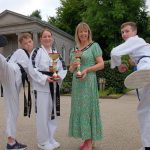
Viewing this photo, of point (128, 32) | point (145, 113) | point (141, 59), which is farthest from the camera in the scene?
point (128, 32)

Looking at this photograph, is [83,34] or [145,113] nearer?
[145,113]

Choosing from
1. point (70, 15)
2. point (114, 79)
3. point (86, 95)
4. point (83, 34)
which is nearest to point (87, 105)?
point (86, 95)

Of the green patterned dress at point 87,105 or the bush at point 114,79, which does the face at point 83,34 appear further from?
the bush at point 114,79

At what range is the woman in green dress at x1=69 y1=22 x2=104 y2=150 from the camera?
6262 mm

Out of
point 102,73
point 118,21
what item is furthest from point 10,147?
point 118,21

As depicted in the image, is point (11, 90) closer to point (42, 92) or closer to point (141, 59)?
point (42, 92)

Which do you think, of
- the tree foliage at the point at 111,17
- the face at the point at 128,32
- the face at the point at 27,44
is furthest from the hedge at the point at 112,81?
the tree foliage at the point at 111,17

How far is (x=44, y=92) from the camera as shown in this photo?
6.47m

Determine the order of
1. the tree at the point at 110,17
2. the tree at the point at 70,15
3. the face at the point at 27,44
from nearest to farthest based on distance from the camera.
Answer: the face at the point at 27,44
the tree at the point at 110,17
the tree at the point at 70,15

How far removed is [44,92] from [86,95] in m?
0.72

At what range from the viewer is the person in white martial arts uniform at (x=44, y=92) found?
21.0ft

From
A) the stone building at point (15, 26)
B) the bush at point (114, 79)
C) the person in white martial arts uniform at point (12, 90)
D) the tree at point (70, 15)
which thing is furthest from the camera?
the tree at point (70, 15)

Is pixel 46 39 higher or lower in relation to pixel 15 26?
lower

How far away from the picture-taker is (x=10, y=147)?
6.39 metres
